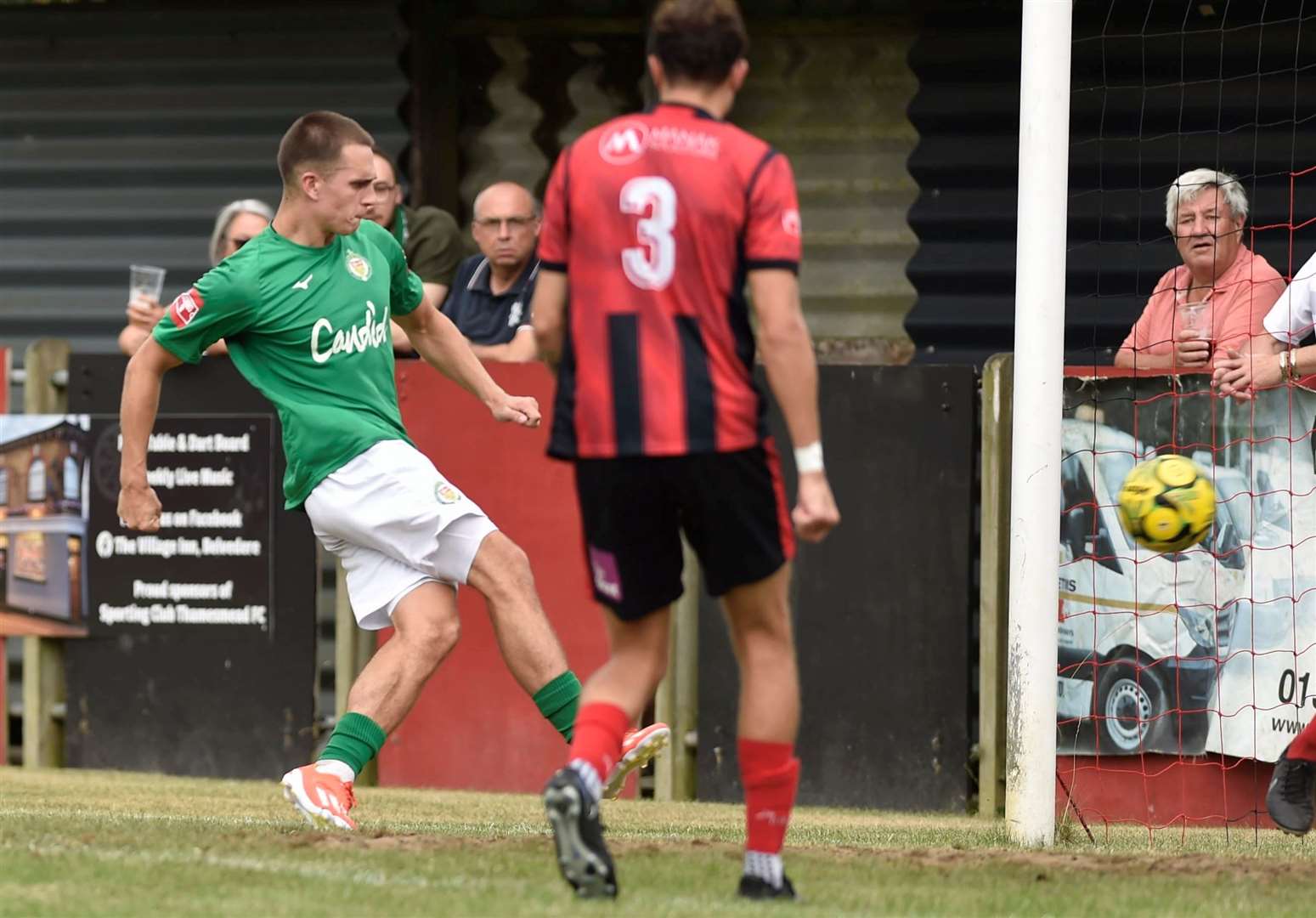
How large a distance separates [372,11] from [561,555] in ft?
11.4

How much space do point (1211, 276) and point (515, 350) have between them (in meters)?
3.05

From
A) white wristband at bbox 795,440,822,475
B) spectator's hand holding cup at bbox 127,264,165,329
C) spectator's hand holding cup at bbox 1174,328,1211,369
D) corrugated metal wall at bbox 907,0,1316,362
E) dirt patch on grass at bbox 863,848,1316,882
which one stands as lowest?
dirt patch on grass at bbox 863,848,1316,882

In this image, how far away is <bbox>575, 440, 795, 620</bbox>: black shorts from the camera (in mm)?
4566

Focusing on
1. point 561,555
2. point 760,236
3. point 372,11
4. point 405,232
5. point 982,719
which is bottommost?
point 982,719

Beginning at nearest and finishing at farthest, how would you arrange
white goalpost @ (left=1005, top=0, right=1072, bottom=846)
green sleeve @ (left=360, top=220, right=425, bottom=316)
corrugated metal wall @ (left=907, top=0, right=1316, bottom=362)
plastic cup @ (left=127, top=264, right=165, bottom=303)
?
white goalpost @ (left=1005, top=0, right=1072, bottom=846) → green sleeve @ (left=360, top=220, right=425, bottom=316) → plastic cup @ (left=127, top=264, right=165, bottom=303) → corrugated metal wall @ (left=907, top=0, right=1316, bottom=362)

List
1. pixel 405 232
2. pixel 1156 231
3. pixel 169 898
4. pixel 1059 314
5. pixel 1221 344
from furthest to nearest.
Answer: pixel 1156 231
pixel 405 232
pixel 1221 344
pixel 1059 314
pixel 169 898

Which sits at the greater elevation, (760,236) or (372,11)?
(372,11)

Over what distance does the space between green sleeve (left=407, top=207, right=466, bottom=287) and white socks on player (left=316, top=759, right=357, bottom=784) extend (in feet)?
12.9

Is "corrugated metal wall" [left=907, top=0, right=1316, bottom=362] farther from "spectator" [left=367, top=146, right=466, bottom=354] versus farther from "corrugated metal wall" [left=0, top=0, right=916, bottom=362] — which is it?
"spectator" [left=367, top=146, right=466, bottom=354]

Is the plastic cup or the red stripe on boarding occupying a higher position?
the plastic cup

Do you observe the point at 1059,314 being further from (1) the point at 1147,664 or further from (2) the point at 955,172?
(2) the point at 955,172

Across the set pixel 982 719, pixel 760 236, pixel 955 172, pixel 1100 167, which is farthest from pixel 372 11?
pixel 760 236

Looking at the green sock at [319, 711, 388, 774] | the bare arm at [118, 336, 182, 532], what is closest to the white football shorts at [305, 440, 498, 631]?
the green sock at [319, 711, 388, 774]

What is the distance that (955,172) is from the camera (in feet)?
34.4
